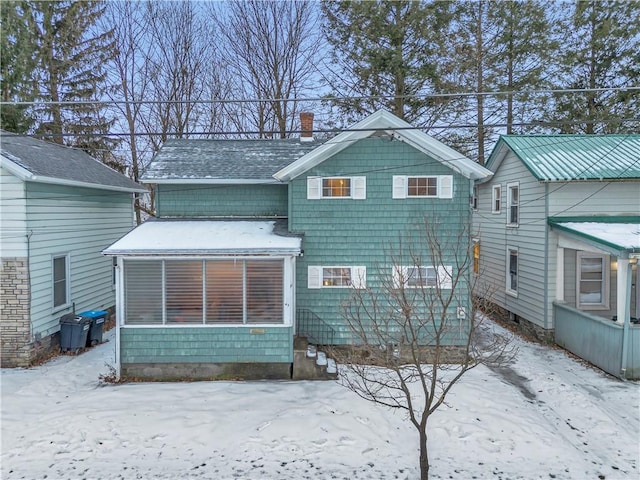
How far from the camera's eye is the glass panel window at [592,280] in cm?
1230

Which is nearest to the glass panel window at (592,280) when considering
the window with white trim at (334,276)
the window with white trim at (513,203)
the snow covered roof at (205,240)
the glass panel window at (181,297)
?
the window with white trim at (513,203)

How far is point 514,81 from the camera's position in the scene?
67.2 feet

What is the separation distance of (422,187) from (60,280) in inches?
419

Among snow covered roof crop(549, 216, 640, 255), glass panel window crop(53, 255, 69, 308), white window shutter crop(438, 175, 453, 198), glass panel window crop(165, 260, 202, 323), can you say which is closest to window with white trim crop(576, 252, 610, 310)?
snow covered roof crop(549, 216, 640, 255)

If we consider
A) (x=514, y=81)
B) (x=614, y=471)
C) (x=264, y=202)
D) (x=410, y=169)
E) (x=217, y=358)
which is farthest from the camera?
(x=514, y=81)

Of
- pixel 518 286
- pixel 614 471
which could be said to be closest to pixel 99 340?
pixel 614 471

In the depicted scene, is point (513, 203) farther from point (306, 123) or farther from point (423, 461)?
point (423, 461)

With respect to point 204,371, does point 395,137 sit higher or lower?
higher

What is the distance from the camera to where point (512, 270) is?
47.7ft

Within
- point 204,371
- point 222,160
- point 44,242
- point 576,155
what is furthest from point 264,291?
point 576,155

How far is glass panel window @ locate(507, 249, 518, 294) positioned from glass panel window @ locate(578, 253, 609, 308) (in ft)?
7.02

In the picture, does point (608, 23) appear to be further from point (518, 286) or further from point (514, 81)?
point (518, 286)

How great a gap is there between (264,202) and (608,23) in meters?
19.5

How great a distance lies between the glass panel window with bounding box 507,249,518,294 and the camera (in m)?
14.3
